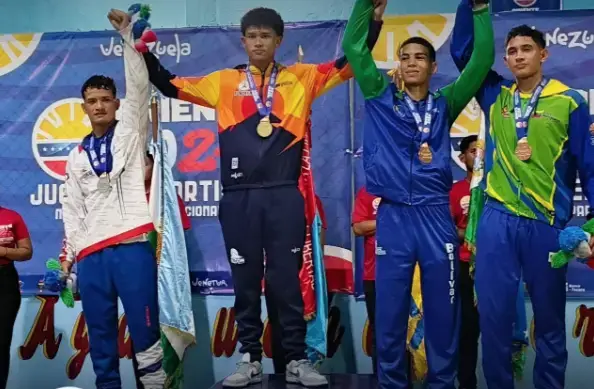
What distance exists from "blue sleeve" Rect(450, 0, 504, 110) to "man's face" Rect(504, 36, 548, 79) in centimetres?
13

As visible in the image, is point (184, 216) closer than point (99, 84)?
No

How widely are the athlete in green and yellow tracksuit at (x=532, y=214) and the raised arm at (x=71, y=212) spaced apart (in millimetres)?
1897

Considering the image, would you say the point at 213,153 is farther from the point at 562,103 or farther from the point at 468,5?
the point at 562,103

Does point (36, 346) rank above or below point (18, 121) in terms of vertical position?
below

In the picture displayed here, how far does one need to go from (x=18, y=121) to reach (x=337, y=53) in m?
2.06

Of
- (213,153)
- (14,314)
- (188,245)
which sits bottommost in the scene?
(14,314)

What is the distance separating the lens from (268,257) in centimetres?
305

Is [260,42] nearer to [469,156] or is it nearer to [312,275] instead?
[312,275]

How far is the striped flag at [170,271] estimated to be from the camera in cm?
358

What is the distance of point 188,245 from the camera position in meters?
4.22

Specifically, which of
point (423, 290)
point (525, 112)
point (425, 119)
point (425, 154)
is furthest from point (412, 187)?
point (525, 112)

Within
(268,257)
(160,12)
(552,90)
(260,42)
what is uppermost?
(160,12)

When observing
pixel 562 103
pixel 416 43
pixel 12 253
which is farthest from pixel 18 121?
pixel 562 103

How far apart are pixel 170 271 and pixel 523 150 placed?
6.19 feet
